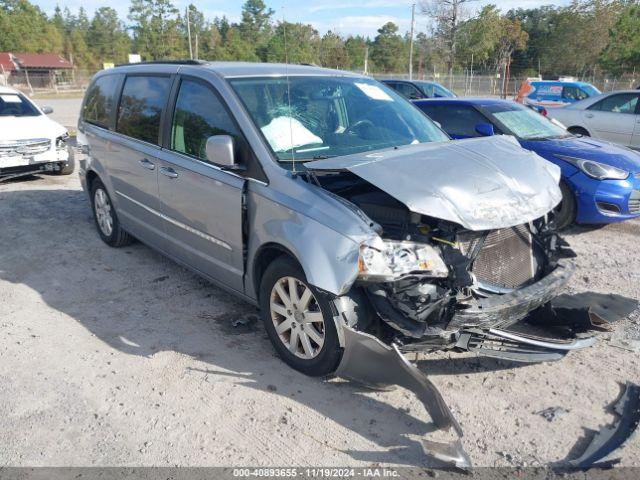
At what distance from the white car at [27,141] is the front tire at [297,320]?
7483 mm

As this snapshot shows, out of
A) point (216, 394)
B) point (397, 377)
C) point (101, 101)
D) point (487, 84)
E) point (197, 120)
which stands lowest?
point (216, 394)

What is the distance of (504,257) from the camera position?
351cm

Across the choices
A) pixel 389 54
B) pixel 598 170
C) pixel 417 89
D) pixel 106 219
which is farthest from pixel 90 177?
pixel 389 54

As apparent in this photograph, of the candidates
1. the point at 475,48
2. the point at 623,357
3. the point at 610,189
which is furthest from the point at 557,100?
the point at 475,48

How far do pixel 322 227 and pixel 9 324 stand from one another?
2883 millimetres

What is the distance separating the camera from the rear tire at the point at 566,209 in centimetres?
643

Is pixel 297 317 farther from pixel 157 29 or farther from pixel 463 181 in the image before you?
pixel 157 29

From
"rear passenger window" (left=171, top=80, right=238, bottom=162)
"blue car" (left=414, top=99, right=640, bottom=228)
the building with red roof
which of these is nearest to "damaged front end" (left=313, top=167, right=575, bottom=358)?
"rear passenger window" (left=171, top=80, right=238, bottom=162)

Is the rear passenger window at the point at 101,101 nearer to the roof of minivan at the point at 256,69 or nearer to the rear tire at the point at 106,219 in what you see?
the rear tire at the point at 106,219

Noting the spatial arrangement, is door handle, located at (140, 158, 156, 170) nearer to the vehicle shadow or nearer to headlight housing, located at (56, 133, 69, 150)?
the vehicle shadow

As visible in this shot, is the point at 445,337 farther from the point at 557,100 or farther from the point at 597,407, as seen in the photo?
the point at 557,100

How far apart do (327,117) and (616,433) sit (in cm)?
287

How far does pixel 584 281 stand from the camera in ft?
16.5

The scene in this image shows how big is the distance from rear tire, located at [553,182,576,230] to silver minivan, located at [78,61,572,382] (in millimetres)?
2487
